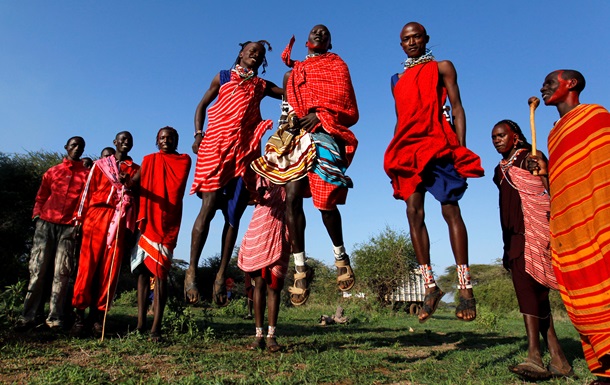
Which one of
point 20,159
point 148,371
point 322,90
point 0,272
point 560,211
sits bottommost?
point 148,371

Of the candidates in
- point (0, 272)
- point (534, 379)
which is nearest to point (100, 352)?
point (0, 272)

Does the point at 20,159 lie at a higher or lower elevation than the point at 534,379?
higher

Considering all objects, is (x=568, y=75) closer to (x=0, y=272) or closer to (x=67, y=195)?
(x=67, y=195)

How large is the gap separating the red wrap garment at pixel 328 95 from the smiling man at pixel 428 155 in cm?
54

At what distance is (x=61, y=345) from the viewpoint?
6.07 m

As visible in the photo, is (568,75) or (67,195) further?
(67,195)

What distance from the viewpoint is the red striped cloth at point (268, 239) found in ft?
21.2

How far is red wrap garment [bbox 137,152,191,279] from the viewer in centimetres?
665

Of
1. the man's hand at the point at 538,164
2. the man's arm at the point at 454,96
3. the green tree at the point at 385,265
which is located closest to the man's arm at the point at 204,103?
the man's arm at the point at 454,96

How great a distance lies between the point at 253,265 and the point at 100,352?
6.90 ft

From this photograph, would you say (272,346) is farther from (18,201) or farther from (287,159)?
(18,201)

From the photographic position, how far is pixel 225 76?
553 centimetres

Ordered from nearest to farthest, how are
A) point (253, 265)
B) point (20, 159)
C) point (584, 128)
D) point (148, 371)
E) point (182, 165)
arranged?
point (584, 128) → point (148, 371) → point (253, 265) → point (182, 165) → point (20, 159)

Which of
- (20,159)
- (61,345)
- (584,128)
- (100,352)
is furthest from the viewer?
(20,159)
